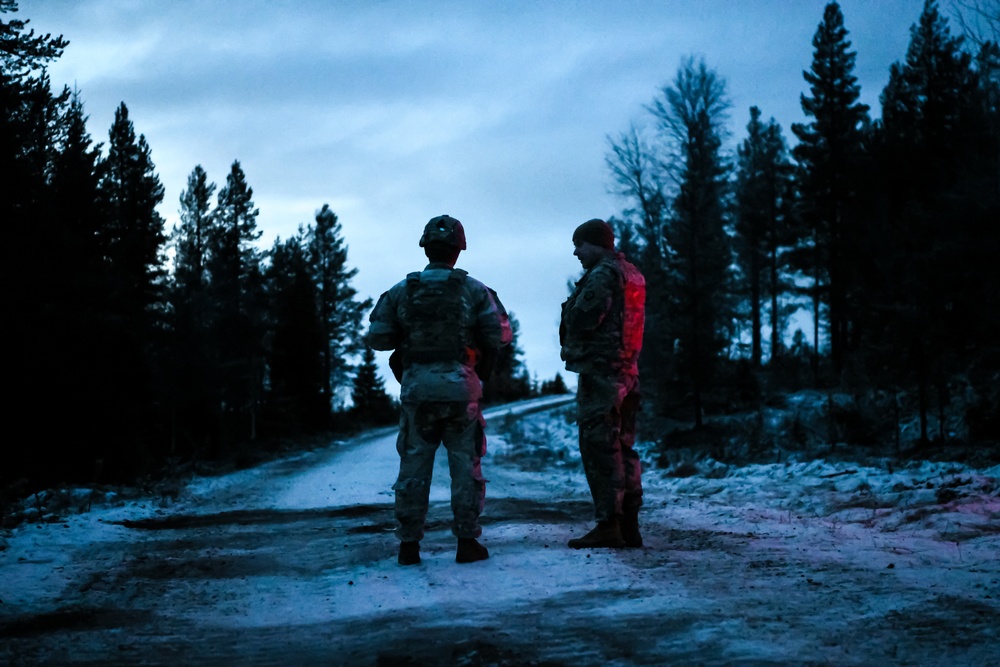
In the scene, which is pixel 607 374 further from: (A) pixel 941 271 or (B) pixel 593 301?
(A) pixel 941 271

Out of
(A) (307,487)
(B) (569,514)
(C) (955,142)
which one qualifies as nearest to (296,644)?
(B) (569,514)

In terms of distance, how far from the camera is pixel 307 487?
12.0 metres

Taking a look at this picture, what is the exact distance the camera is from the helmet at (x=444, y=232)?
19.4ft

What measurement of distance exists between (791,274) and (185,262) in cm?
3275

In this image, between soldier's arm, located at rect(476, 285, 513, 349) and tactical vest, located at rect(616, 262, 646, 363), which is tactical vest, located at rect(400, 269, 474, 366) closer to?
soldier's arm, located at rect(476, 285, 513, 349)

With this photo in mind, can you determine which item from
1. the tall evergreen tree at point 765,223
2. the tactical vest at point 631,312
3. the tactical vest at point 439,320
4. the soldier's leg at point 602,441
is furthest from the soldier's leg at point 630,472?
the tall evergreen tree at point 765,223

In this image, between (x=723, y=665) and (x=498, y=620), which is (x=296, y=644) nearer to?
(x=498, y=620)

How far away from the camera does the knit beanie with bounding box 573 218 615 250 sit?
20.9 feet

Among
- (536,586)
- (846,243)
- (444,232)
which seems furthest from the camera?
(846,243)

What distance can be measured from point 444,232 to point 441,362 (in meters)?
0.94

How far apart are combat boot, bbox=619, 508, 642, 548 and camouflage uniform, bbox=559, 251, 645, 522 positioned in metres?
0.04

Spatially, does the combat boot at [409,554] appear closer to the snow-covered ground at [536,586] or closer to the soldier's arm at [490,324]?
the snow-covered ground at [536,586]

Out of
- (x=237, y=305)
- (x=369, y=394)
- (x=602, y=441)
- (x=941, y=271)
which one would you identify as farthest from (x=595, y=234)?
(x=369, y=394)

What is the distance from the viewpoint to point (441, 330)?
5738 millimetres
